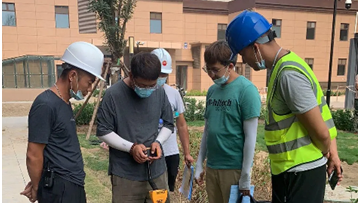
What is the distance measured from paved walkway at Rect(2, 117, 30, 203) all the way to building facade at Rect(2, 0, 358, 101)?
29.5 feet

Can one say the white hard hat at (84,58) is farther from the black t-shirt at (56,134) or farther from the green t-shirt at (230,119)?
the green t-shirt at (230,119)

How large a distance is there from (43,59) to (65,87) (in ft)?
54.9

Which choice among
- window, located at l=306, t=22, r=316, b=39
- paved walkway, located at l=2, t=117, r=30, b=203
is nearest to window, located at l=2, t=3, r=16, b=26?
paved walkway, located at l=2, t=117, r=30, b=203

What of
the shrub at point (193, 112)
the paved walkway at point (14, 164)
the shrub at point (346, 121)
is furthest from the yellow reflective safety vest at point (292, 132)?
the shrub at point (193, 112)

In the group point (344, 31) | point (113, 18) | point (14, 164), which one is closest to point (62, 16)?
point (113, 18)

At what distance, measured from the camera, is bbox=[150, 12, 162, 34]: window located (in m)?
22.8

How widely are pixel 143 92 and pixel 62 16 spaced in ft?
70.9

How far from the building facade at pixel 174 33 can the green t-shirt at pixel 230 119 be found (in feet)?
55.1

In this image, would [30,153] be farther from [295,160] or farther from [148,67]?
[295,160]

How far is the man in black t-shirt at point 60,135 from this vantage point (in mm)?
1729

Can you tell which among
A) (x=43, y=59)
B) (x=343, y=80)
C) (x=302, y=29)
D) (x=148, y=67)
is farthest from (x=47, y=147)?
(x=343, y=80)

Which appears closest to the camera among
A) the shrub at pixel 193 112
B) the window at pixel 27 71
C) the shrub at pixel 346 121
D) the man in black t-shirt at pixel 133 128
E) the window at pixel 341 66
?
the man in black t-shirt at pixel 133 128

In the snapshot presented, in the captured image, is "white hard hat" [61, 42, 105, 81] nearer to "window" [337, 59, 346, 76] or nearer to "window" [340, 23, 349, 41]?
"window" [337, 59, 346, 76]

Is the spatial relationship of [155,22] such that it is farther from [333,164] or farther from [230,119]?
[333,164]
